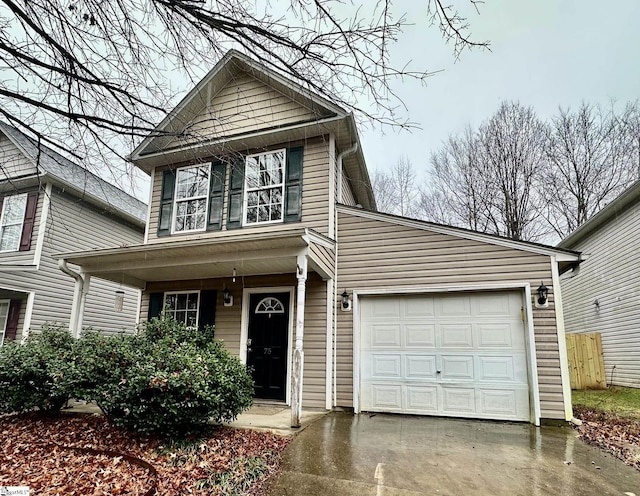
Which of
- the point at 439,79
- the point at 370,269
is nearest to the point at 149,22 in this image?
the point at 439,79

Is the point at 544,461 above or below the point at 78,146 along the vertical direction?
below

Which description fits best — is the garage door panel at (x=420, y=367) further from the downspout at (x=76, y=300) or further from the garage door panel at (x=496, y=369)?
the downspout at (x=76, y=300)

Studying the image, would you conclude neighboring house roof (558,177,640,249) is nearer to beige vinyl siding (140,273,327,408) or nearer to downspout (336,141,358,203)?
downspout (336,141,358,203)

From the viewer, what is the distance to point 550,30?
3.16 m

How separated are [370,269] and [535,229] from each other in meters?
11.7

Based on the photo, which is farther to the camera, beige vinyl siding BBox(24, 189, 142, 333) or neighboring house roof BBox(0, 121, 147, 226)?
beige vinyl siding BBox(24, 189, 142, 333)

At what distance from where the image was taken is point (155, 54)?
3061 millimetres

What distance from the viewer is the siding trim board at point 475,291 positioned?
587 cm

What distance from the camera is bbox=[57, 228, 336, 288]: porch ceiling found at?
5824 mm

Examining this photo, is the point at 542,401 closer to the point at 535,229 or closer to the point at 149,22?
the point at 149,22

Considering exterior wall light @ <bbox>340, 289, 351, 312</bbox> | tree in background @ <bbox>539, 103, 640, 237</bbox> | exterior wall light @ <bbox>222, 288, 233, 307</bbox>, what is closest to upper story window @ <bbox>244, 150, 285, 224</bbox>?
exterior wall light @ <bbox>222, 288, 233, 307</bbox>

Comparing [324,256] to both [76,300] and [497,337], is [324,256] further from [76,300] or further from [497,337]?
[76,300]

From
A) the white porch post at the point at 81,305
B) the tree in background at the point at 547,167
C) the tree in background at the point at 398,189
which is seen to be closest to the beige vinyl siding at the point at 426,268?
the white porch post at the point at 81,305

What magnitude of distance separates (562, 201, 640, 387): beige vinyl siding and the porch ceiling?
7928mm
